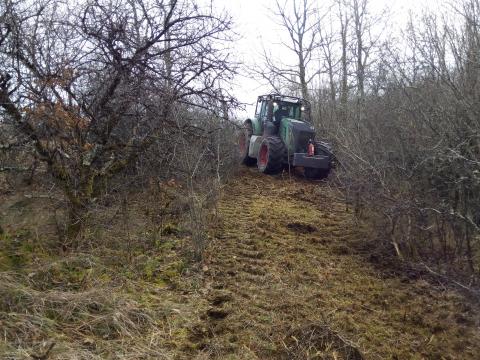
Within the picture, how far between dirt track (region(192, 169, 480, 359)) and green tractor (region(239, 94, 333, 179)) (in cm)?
378

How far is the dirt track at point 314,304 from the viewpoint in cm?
322

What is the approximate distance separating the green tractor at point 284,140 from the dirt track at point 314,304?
3785 mm

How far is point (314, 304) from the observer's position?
3.89 meters

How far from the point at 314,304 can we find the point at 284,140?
7080 mm

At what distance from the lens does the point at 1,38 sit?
13.7ft

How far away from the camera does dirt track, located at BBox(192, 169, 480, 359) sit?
10.6 ft

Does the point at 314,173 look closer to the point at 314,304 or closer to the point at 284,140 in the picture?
the point at 284,140

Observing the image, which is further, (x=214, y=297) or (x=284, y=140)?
(x=284, y=140)

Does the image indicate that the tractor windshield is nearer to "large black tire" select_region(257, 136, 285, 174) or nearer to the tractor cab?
the tractor cab

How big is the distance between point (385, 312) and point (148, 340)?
2036mm

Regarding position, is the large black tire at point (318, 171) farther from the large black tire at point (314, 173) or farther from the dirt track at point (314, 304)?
the dirt track at point (314, 304)

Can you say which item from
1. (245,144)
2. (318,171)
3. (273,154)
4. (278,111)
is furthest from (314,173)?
(245,144)

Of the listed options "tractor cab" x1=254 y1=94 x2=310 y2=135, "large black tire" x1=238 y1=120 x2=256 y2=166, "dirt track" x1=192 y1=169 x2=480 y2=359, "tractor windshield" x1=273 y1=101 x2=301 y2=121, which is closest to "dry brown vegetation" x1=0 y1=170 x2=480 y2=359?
"dirt track" x1=192 y1=169 x2=480 y2=359

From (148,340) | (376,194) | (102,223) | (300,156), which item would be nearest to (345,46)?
(300,156)
